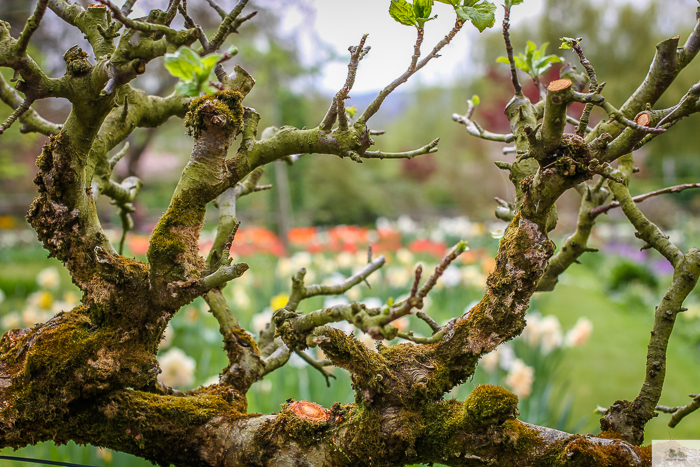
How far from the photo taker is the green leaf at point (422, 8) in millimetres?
804

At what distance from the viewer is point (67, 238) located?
97 cm

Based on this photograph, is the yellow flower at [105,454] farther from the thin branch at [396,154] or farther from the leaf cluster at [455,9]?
the leaf cluster at [455,9]

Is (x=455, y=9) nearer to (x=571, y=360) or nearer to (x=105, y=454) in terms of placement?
(x=105, y=454)

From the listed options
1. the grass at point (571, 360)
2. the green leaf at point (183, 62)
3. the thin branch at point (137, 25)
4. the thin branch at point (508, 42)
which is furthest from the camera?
the grass at point (571, 360)

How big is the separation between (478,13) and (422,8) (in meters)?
0.09

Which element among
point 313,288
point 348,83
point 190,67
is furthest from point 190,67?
point 313,288

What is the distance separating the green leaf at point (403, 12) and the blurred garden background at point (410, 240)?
45cm

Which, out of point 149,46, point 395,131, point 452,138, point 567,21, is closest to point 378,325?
point 149,46

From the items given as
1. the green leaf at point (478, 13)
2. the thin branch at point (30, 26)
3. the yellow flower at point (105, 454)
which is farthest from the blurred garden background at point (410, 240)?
the thin branch at point (30, 26)

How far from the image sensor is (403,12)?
825 mm

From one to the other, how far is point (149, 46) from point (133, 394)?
67 cm

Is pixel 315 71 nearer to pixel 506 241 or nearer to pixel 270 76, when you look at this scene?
pixel 270 76

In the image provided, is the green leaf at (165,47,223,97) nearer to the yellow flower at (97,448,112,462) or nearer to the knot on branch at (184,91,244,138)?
the knot on branch at (184,91,244,138)

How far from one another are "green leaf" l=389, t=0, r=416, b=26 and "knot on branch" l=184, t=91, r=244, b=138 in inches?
12.9
